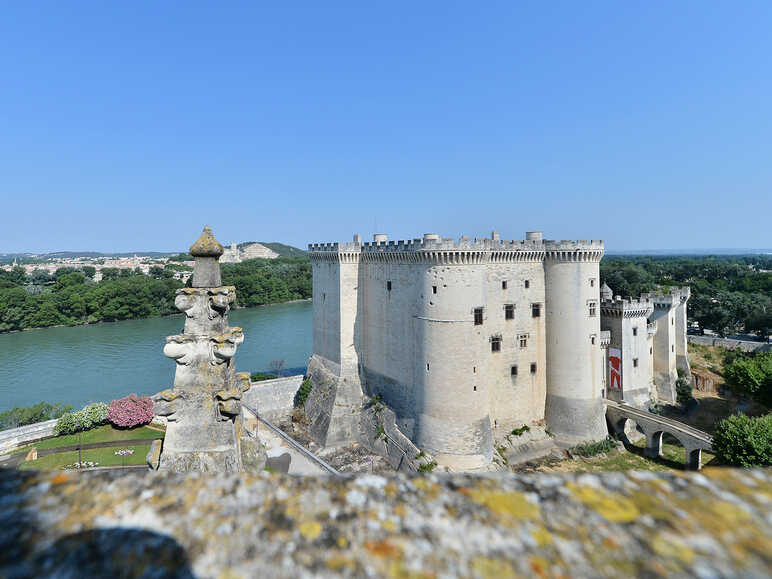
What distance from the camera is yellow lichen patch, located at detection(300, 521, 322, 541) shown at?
1.71 m

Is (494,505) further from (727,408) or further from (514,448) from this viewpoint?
(727,408)

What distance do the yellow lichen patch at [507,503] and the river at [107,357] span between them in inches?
1114

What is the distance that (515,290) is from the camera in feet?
65.0

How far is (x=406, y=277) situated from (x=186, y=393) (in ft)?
45.4

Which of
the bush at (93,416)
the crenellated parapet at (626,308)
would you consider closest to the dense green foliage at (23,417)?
the bush at (93,416)

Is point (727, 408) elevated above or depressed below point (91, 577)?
below

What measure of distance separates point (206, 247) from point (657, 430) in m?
20.9

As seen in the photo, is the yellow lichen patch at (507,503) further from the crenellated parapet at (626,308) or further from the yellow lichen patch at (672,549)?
the crenellated parapet at (626,308)

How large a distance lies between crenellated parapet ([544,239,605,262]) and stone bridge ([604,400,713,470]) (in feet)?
23.7

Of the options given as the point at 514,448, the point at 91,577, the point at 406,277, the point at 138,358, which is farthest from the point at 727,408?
the point at 138,358

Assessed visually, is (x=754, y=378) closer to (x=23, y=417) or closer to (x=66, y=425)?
(x=66, y=425)

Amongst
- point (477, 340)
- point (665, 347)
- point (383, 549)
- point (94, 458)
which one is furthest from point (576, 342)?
point (383, 549)

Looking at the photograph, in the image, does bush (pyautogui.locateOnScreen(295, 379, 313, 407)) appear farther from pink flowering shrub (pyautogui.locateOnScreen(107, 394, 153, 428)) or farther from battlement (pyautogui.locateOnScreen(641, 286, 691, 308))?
battlement (pyautogui.locateOnScreen(641, 286, 691, 308))

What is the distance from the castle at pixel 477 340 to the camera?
663 inches
